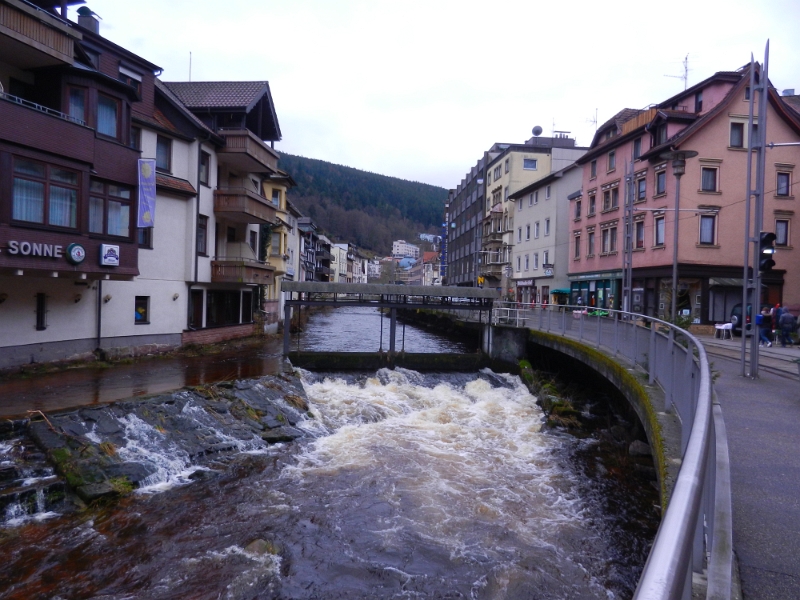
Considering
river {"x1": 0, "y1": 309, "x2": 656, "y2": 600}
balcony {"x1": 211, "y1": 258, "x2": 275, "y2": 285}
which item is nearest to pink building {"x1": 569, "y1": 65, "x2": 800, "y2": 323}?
Result: balcony {"x1": 211, "y1": 258, "x2": 275, "y2": 285}

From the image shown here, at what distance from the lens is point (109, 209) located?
18.6 meters

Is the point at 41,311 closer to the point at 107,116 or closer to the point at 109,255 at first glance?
the point at 109,255

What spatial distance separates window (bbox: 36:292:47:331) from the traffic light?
64.7 feet

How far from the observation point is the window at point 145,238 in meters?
21.5

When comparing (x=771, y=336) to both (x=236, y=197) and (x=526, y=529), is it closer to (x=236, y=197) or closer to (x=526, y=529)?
(x=526, y=529)

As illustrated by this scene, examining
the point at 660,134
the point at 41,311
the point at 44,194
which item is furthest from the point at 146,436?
the point at 660,134

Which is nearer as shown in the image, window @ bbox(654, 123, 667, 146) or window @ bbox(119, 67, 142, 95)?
window @ bbox(119, 67, 142, 95)

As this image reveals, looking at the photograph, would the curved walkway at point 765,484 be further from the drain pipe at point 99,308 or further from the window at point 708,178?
the window at point 708,178

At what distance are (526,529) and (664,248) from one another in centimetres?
2998

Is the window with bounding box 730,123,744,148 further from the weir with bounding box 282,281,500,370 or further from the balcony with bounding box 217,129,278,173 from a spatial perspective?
the balcony with bounding box 217,129,278,173

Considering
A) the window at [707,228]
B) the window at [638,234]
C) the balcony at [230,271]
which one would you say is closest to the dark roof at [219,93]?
the balcony at [230,271]

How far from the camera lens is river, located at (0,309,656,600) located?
794 centimetres

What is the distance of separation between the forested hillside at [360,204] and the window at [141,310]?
5170 inches

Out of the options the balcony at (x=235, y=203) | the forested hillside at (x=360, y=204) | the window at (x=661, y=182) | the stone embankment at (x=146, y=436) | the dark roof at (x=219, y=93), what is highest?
the forested hillside at (x=360, y=204)
